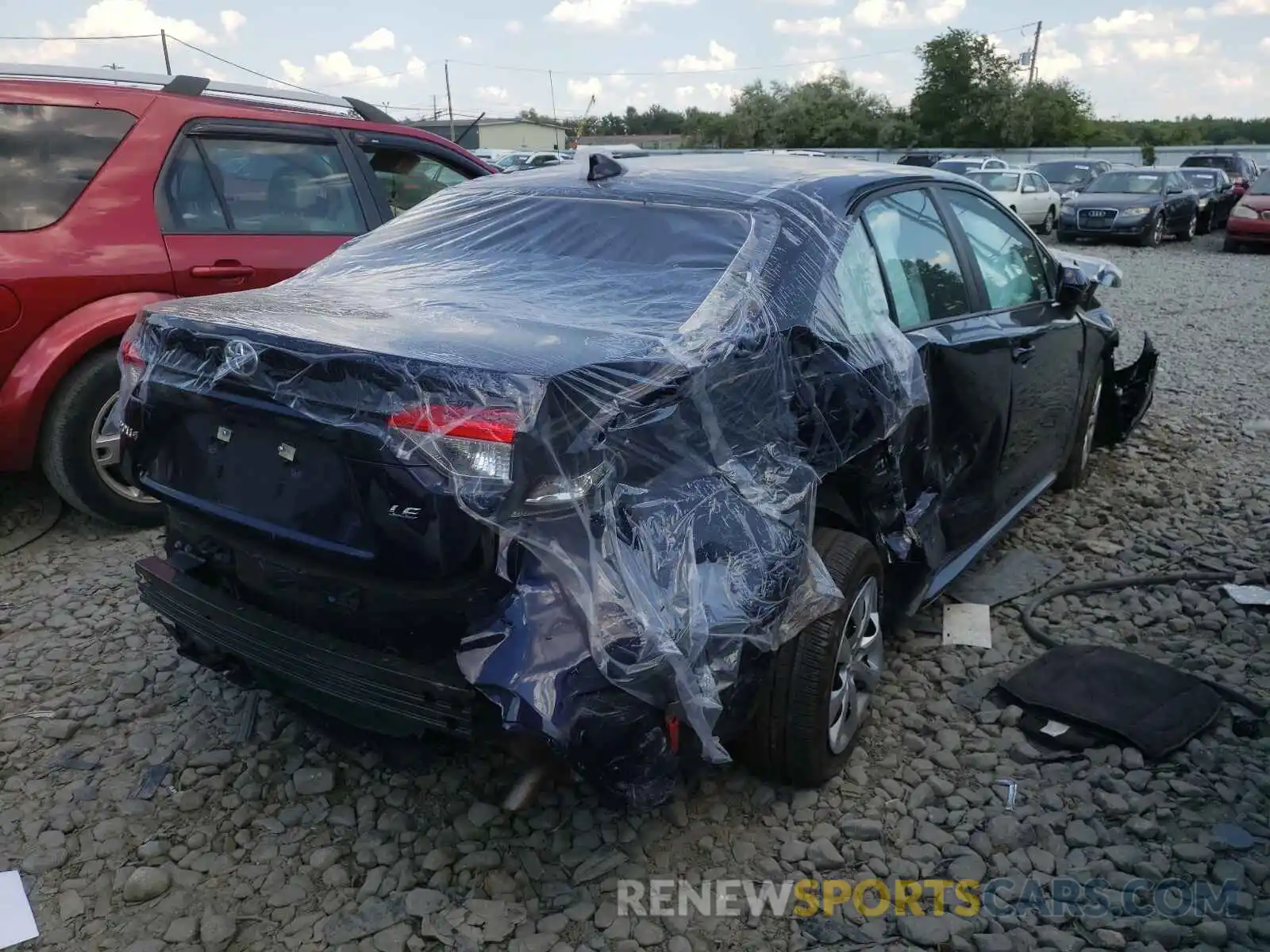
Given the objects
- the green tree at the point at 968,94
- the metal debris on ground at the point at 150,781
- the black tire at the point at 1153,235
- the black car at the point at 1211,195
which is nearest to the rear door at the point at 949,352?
the metal debris on ground at the point at 150,781

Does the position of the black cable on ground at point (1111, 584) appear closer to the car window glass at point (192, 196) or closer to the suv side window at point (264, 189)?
the suv side window at point (264, 189)

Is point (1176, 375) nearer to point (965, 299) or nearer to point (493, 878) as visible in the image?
point (965, 299)

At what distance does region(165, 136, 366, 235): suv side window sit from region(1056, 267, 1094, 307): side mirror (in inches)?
131

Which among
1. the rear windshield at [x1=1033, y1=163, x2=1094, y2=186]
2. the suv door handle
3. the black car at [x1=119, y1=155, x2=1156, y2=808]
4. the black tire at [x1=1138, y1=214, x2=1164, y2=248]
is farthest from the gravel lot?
the rear windshield at [x1=1033, y1=163, x2=1094, y2=186]

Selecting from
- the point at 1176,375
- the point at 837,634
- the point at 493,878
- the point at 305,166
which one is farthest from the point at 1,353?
the point at 1176,375

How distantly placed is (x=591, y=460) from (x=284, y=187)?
11.8 feet

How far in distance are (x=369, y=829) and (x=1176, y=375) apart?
291 inches

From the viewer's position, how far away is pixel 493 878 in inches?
100

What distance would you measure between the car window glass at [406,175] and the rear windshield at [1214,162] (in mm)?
26475

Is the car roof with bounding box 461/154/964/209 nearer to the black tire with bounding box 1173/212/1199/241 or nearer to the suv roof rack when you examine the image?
the suv roof rack

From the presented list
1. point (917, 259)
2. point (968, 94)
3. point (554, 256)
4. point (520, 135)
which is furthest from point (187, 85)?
point (520, 135)

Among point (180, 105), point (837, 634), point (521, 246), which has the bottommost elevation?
point (837, 634)

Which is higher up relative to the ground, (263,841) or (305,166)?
(305,166)

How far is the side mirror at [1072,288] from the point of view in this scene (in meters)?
4.38
